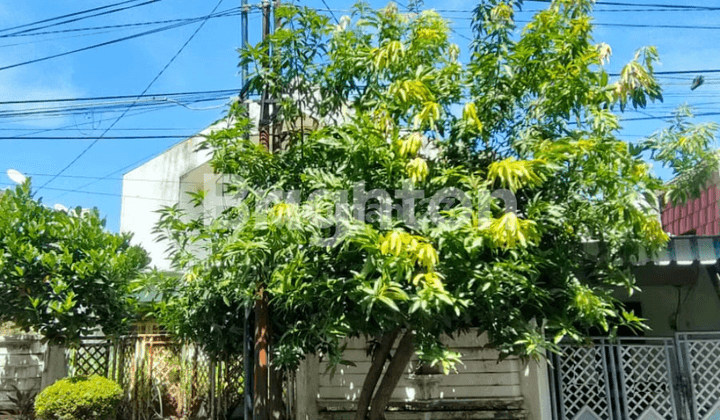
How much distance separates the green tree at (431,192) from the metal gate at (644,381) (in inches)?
78.2

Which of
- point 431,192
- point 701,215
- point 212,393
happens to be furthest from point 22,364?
point 701,215

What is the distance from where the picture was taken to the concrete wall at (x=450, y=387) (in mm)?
8266

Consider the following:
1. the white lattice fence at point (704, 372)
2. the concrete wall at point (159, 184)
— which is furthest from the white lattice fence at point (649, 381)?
the concrete wall at point (159, 184)

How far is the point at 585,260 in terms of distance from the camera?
6746 millimetres

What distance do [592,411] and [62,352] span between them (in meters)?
7.11

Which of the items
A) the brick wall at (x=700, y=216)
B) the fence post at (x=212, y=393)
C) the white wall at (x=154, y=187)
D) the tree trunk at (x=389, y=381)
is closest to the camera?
the tree trunk at (x=389, y=381)

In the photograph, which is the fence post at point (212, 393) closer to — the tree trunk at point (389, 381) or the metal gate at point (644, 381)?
the tree trunk at point (389, 381)

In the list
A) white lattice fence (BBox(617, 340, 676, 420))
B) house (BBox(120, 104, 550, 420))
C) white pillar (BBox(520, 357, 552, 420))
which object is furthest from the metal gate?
house (BBox(120, 104, 550, 420))

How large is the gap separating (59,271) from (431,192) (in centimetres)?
492

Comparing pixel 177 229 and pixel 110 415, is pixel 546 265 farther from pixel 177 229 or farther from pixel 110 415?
pixel 110 415

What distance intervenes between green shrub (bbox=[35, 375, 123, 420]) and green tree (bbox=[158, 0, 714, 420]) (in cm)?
195

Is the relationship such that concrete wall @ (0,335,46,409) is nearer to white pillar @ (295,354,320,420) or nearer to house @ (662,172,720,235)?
white pillar @ (295,354,320,420)

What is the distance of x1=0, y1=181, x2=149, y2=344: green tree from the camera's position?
8133 millimetres

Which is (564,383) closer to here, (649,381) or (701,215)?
(649,381)
